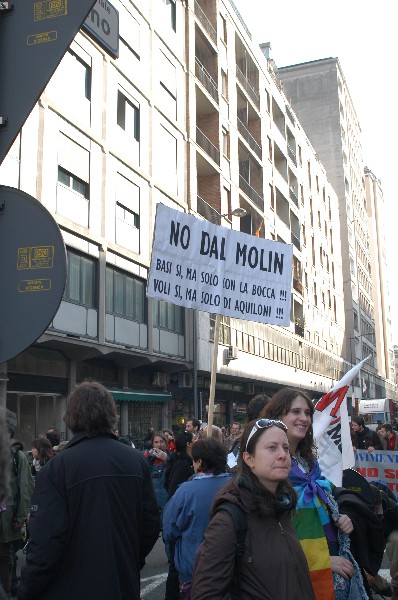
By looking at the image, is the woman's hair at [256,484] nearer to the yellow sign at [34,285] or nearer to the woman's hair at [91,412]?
the woman's hair at [91,412]

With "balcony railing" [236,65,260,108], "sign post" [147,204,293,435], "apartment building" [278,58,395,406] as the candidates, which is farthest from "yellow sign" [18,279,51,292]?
"apartment building" [278,58,395,406]

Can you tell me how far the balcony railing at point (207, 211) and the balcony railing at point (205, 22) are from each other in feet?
27.0

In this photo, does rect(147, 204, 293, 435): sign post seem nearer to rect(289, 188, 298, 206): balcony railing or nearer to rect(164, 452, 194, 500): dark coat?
rect(164, 452, 194, 500): dark coat

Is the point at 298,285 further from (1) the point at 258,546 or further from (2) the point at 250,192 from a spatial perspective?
(1) the point at 258,546

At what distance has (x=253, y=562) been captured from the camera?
8.26ft

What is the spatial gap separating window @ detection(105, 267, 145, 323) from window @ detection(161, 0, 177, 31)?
11438 mm

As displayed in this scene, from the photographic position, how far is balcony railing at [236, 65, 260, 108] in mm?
36594

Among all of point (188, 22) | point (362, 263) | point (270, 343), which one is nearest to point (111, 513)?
point (188, 22)

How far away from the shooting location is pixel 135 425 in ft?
82.7

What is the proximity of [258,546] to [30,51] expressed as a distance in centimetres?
214

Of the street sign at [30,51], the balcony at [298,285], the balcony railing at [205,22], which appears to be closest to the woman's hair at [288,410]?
the street sign at [30,51]

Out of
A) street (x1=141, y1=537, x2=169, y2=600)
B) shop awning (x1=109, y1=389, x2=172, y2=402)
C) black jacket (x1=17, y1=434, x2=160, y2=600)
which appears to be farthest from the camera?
shop awning (x1=109, y1=389, x2=172, y2=402)

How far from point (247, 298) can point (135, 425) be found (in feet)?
59.0

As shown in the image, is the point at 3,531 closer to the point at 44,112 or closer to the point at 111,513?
the point at 111,513
